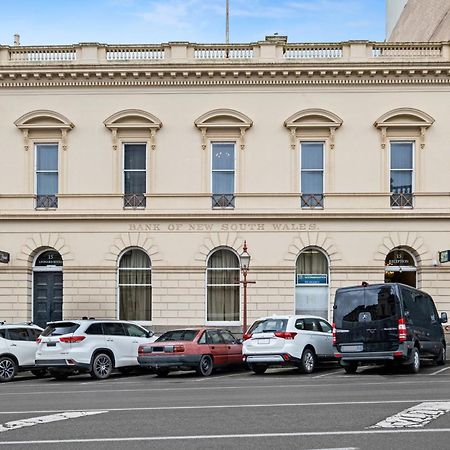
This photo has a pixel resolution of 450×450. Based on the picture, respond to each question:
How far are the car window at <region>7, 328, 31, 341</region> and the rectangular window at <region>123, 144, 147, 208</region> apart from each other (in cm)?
1018

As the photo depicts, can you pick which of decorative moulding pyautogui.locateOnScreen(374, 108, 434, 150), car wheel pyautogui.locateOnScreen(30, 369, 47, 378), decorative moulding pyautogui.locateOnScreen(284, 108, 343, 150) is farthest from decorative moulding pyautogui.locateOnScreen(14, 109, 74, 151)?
decorative moulding pyautogui.locateOnScreen(374, 108, 434, 150)

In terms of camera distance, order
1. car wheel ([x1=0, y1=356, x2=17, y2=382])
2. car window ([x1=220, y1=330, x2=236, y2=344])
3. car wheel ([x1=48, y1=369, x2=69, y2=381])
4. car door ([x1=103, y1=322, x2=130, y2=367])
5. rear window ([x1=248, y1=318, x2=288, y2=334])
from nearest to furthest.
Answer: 1. rear window ([x1=248, y1=318, x2=288, y2=334])
2. car wheel ([x1=0, y1=356, x2=17, y2=382])
3. car door ([x1=103, y1=322, x2=130, y2=367])
4. car wheel ([x1=48, y1=369, x2=69, y2=381])
5. car window ([x1=220, y1=330, x2=236, y2=344])

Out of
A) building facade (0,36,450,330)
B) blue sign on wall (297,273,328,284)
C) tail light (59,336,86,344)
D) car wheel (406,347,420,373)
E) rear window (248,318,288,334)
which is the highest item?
building facade (0,36,450,330)

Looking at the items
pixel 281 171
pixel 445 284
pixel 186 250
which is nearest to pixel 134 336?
pixel 186 250

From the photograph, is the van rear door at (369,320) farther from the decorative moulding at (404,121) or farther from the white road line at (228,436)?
the decorative moulding at (404,121)

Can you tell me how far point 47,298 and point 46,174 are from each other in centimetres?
467

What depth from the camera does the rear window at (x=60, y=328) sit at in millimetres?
24156

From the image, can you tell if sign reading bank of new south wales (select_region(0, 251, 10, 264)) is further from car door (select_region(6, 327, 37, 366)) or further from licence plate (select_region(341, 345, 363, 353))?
licence plate (select_region(341, 345, 363, 353))

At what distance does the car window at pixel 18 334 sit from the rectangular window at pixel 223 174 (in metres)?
11.2

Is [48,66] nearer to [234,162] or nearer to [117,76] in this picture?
[117,76]

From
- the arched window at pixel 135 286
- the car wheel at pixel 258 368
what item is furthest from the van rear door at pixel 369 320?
the arched window at pixel 135 286

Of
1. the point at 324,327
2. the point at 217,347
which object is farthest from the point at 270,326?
the point at 324,327

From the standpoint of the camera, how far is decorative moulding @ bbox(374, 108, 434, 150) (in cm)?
3438

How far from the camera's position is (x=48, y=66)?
115 feet
